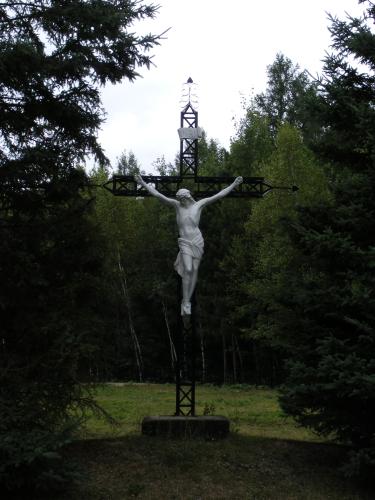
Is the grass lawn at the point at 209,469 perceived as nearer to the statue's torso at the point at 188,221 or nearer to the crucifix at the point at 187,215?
the crucifix at the point at 187,215

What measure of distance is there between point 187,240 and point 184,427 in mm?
2475

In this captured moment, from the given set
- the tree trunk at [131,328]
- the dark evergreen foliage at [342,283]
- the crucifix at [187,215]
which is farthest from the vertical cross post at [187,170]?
the tree trunk at [131,328]

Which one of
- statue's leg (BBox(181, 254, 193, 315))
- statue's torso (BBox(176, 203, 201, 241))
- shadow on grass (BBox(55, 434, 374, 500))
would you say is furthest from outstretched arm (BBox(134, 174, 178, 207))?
shadow on grass (BBox(55, 434, 374, 500))

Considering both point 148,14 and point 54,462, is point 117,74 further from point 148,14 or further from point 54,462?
point 54,462

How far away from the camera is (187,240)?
26.7 feet

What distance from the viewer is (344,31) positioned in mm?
7898

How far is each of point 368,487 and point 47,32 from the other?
6775mm

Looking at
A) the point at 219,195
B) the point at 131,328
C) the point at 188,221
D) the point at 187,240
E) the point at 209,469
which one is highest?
the point at 219,195

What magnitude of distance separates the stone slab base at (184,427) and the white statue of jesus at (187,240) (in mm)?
1405

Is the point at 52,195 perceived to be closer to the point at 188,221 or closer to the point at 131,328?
the point at 188,221

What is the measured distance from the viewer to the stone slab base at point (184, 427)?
782cm

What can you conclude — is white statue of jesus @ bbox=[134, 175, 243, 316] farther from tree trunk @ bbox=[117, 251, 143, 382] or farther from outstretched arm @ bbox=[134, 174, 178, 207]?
tree trunk @ bbox=[117, 251, 143, 382]

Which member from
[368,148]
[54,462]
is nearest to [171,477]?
[54,462]

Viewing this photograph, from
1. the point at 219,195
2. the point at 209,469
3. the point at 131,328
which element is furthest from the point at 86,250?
the point at 131,328
